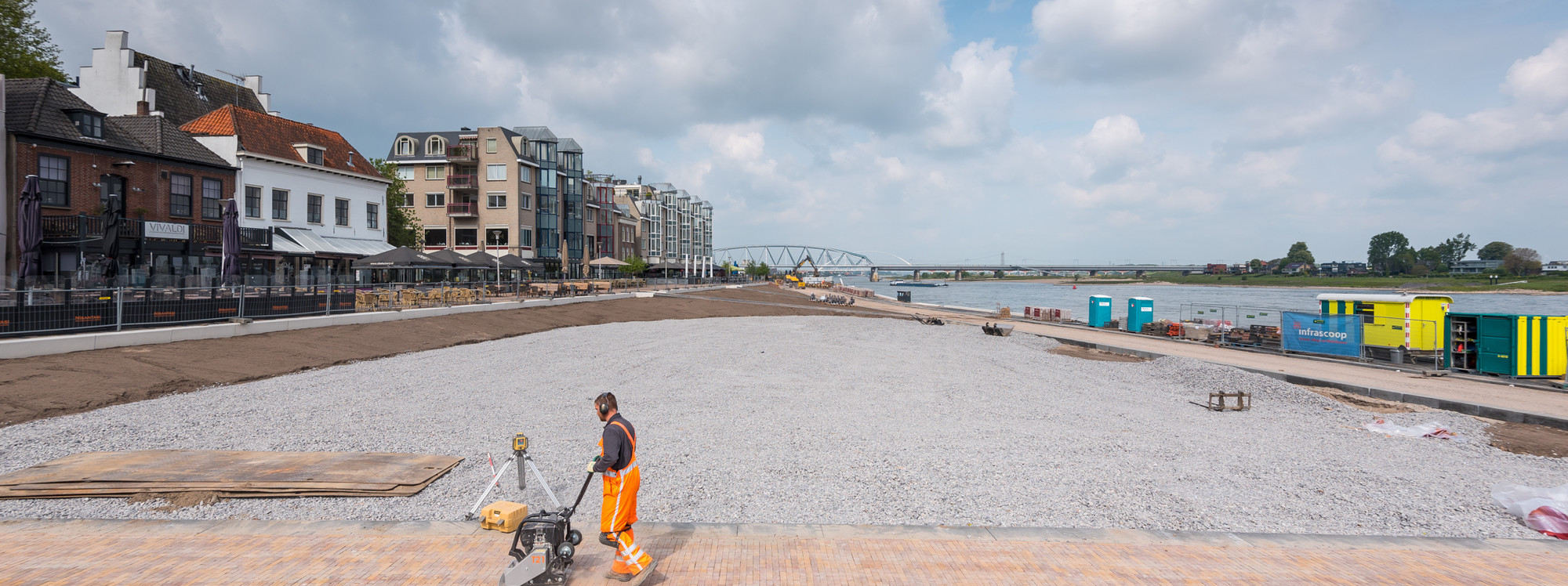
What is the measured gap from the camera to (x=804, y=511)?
22.5 feet

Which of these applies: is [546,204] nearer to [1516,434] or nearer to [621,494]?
[621,494]

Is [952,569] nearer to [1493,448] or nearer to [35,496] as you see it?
[35,496]

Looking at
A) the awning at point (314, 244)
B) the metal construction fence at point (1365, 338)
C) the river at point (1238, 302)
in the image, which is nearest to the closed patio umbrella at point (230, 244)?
the awning at point (314, 244)

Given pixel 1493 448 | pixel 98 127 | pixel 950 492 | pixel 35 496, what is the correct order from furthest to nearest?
pixel 98 127 < pixel 1493 448 < pixel 950 492 < pixel 35 496

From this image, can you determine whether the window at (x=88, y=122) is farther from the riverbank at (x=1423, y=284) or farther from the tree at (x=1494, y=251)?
the tree at (x=1494, y=251)

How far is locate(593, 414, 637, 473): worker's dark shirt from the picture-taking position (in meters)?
Result: 4.90

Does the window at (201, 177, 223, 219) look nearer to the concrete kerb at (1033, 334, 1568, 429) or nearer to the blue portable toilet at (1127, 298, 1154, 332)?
the concrete kerb at (1033, 334, 1568, 429)

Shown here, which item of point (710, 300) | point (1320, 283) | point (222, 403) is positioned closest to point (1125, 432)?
point (222, 403)

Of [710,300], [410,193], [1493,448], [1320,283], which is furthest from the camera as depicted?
[1320,283]

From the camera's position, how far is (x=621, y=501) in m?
5.12

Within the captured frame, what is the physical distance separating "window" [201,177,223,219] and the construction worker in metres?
32.3

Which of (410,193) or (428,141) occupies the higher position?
(428,141)

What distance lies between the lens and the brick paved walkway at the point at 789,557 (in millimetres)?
5164

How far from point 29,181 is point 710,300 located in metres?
34.6
